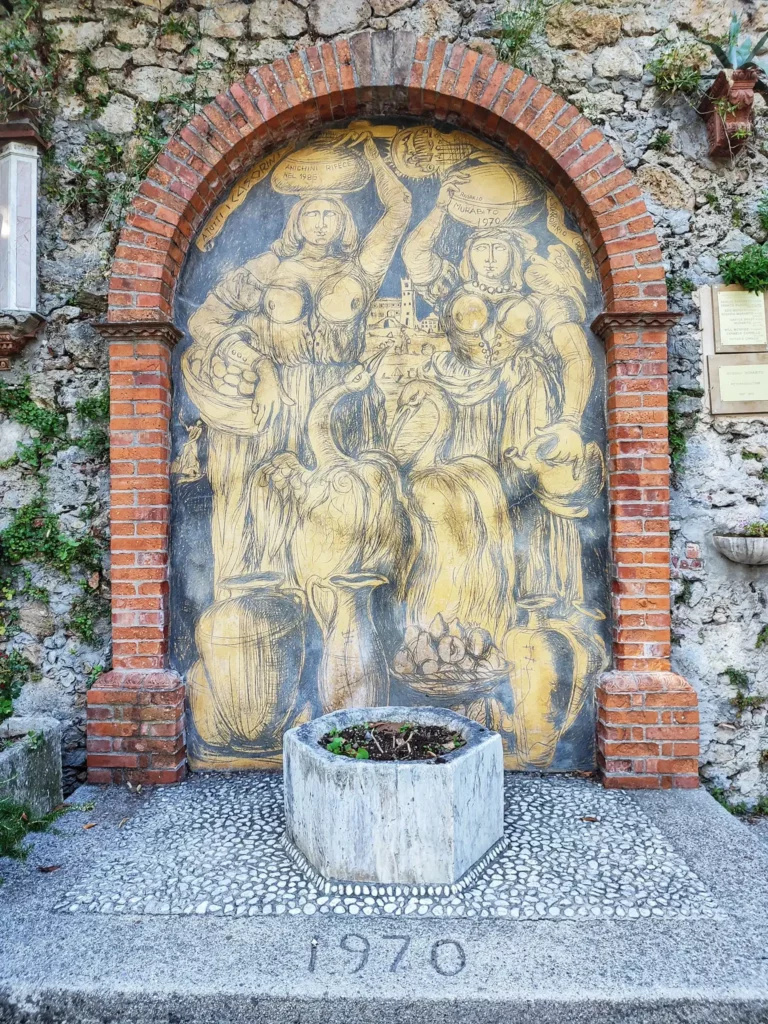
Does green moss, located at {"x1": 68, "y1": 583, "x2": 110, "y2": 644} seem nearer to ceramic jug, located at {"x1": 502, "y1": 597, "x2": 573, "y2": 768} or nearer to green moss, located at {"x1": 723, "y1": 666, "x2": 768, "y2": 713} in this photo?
ceramic jug, located at {"x1": 502, "y1": 597, "x2": 573, "y2": 768}

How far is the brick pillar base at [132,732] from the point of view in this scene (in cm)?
356

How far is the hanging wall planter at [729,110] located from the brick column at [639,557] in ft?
3.62

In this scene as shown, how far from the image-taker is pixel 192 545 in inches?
151

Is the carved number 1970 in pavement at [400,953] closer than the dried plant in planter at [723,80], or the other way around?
the carved number 1970 in pavement at [400,953]

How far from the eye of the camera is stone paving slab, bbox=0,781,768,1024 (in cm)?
206

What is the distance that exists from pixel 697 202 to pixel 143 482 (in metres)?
3.60

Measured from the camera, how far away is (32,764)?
3186 millimetres

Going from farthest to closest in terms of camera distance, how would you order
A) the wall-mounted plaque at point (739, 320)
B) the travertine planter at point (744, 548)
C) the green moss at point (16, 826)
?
the wall-mounted plaque at point (739, 320), the travertine planter at point (744, 548), the green moss at point (16, 826)

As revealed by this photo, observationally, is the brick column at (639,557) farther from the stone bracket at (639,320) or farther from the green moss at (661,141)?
the green moss at (661,141)

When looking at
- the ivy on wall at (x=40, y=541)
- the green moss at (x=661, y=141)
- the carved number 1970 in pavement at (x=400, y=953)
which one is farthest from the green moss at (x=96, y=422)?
the green moss at (x=661, y=141)

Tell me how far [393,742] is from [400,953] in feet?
2.80

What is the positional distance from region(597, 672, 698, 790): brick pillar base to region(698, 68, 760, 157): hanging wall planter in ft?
10.0

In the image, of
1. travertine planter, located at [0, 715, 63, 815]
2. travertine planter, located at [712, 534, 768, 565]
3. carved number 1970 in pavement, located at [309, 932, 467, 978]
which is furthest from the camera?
travertine planter, located at [712, 534, 768, 565]

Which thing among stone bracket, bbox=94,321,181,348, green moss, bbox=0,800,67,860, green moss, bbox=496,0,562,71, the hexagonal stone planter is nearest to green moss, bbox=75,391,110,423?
stone bracket, bbox=94,321,181,348
